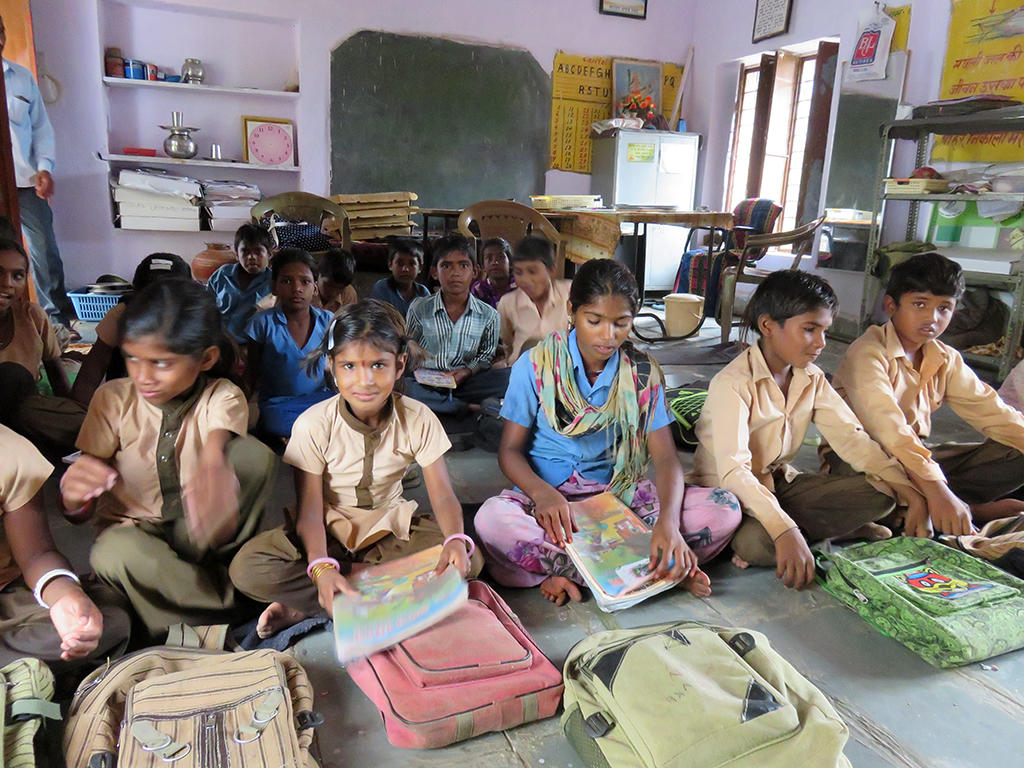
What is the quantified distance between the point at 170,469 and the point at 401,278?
1.64 metres

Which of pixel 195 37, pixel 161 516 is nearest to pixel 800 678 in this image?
pixel 161 516

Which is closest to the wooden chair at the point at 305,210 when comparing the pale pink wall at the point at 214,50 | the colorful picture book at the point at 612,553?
the pale pink wall at the point at 214,50

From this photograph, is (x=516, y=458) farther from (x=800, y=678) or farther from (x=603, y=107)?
(x=603, y=107)

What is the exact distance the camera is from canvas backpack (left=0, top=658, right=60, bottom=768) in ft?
3.04

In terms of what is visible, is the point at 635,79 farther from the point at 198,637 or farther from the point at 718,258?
the point at 198,637

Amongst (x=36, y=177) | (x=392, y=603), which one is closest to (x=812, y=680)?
(x=392, y=603)

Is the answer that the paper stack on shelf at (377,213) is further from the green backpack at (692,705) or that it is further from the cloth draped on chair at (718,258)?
the green backpack at (692,705)

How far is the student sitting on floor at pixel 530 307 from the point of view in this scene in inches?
107

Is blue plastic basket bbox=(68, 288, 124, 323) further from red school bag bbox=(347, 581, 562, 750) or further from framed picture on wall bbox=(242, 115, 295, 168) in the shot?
red school bag bbox=(347, 581, 562, 750)

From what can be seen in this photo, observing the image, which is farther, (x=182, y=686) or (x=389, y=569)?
(x=389, y=569)

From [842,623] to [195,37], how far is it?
5431 millimetres

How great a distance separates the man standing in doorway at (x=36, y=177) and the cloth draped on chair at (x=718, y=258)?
4.23 meters

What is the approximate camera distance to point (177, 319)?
1292mm

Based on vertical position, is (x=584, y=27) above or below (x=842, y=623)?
above
